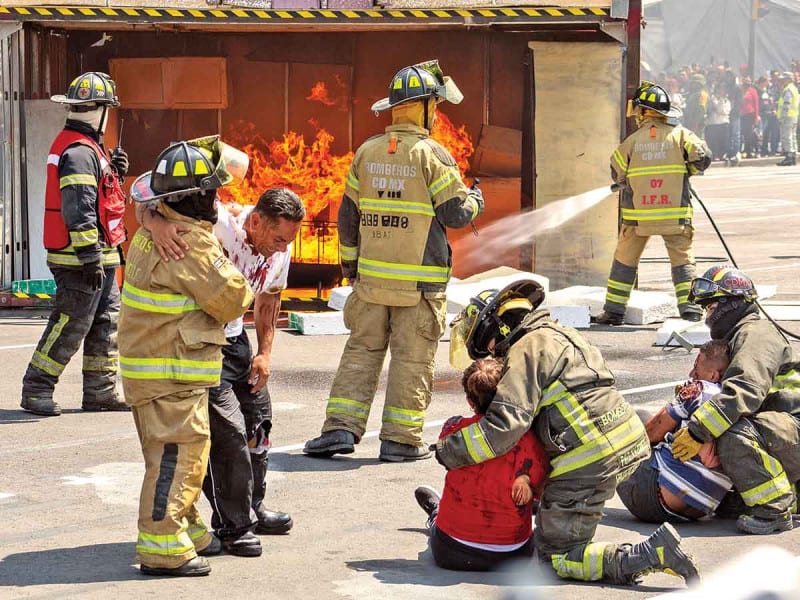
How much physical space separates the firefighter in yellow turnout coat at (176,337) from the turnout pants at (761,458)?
2.36 metres

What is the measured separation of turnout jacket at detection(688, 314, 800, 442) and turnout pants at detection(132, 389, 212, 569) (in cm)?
227

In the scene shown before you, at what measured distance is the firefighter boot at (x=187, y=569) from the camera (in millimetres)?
5676

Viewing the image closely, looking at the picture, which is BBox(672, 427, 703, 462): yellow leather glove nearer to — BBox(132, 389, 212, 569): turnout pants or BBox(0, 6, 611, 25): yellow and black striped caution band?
BBox(132, 389, 212, 569): turnout pants

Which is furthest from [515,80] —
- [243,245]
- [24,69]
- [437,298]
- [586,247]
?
[243,245]

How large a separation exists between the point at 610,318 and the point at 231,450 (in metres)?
6.95

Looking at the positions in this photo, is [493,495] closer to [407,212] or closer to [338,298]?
[407,212]

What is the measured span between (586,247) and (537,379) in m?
7.78

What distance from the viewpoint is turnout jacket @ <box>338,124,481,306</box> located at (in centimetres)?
794

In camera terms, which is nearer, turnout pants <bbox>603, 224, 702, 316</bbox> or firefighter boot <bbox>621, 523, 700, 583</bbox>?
firefighter boot <bbox>621, 523, 700, 583</bbox>

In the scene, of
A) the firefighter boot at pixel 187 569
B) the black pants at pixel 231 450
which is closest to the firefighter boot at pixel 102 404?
the black pants at pixel 231 450

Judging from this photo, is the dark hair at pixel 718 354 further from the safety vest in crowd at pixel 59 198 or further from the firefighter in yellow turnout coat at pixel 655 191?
the firefighter in yellow turnout coat at pixel 655 191

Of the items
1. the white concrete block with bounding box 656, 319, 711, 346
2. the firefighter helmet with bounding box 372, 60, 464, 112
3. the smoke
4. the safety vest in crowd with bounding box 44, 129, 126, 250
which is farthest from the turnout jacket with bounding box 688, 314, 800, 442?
the smoke

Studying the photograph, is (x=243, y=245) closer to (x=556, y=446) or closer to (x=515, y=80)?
(x=556, y=446)

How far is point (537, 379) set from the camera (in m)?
5.63
